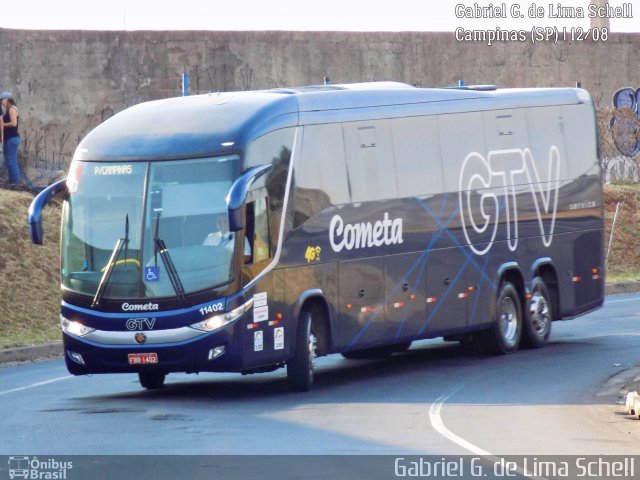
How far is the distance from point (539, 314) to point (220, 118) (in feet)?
23.5

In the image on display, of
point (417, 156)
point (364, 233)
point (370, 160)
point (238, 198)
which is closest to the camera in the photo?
point (238, 198)

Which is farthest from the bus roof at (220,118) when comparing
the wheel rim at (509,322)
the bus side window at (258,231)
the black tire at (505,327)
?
the wheel rim at (509,322)

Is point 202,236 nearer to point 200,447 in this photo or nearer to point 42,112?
point 200,447

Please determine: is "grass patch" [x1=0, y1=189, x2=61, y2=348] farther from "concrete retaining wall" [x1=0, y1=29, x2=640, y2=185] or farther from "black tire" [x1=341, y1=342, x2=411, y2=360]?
"black tire" [x1=341, y1=342, x2=411, y2=360]

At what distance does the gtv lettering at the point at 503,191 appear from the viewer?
20.3 m

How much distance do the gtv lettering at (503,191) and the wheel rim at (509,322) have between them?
0.76 metres

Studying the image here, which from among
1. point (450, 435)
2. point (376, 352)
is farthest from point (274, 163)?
point (376, 352)

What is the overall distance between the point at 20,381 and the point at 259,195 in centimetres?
478

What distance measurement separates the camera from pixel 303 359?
16.9 metres

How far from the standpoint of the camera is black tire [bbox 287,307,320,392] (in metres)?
16.9

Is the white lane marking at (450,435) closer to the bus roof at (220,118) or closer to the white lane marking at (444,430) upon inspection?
the white lane marking at (444,430)

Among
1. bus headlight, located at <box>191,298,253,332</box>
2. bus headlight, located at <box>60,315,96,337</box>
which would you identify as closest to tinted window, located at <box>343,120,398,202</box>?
bus headlight, located at <box>191,298,253,332</box>

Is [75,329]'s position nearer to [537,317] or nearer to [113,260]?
[113,260]

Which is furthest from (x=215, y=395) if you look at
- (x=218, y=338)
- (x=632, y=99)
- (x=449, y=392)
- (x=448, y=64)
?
(x=632, y=99)
